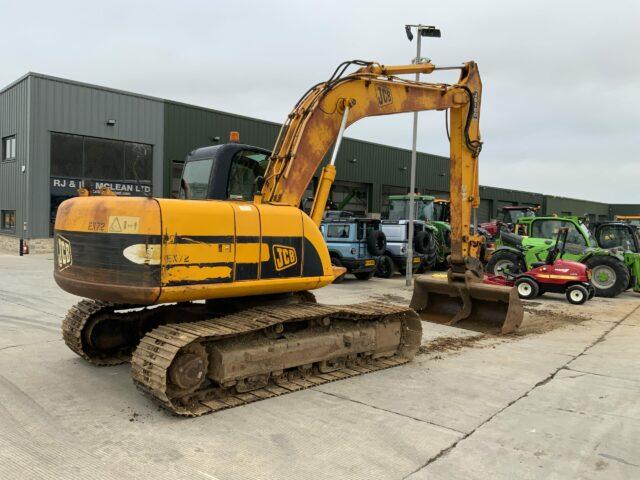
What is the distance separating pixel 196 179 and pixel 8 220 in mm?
20824

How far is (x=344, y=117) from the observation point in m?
6.72

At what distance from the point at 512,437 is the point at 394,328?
2481 mm

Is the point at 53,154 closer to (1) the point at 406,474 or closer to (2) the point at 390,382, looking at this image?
(2) the point at 390,382

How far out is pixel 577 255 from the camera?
14.7m

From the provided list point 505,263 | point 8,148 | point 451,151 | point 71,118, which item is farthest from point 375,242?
point 8,148

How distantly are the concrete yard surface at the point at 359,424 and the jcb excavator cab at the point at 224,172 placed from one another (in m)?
2.26

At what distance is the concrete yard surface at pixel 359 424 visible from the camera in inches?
147

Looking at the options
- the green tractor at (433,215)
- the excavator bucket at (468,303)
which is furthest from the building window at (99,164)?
the excavator bucket at (468,303)

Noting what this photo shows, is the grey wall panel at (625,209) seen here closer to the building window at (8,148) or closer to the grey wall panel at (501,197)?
the grey wall panel at (501,197)

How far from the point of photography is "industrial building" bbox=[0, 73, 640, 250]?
20922mm

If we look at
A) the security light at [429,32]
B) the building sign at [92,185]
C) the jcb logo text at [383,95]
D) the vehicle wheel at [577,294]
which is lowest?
A: the vehicle wheel at [577,294]

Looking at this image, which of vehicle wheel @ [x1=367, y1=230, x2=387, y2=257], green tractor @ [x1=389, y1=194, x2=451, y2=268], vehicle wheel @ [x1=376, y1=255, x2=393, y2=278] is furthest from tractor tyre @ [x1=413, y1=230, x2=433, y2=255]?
vehicle wheel @ [x1=367, y1=230, x2=387, y2=257]

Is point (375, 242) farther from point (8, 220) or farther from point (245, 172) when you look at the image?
point (8, 220)

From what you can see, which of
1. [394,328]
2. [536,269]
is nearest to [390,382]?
[394,328]
